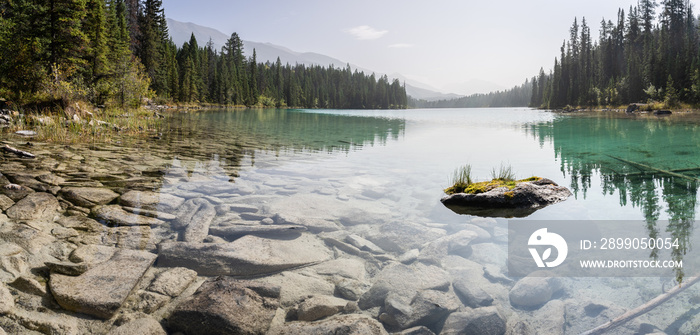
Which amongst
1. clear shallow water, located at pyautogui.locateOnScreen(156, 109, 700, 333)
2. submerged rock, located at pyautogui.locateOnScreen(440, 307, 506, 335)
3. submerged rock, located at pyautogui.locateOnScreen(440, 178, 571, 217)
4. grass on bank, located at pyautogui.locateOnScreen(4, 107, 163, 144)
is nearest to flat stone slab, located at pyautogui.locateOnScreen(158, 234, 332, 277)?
clear shallow water, located at pyautogui.locateOnScreen(156, 109, 700, 333)

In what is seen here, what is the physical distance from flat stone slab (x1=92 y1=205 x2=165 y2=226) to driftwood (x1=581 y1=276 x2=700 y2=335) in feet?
18.9

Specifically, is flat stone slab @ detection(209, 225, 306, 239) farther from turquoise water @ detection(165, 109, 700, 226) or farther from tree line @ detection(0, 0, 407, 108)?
tree line @ detection(0, 0, 407, 108)

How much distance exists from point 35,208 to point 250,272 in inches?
148

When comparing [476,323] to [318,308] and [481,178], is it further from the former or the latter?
[481,178]

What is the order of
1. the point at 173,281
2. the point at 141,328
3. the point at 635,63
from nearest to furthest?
the point at 141,328 → the point at 173,281 → the point at 635,63

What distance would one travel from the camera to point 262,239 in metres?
5.22

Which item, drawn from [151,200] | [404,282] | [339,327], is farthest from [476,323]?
[151,200]

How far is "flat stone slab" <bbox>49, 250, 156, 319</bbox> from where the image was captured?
10.7ft

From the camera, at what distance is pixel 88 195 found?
21.5 feet

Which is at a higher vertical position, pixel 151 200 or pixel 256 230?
pixel 151 200

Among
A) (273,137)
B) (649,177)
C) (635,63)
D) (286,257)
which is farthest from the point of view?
(635,63)

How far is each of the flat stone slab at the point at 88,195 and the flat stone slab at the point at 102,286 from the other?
2.67m

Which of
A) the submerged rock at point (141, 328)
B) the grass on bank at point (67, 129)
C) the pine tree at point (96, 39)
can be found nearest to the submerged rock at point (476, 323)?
the submerged rock at point (141, 328)

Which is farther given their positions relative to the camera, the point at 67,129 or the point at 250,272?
the point at 67,129
